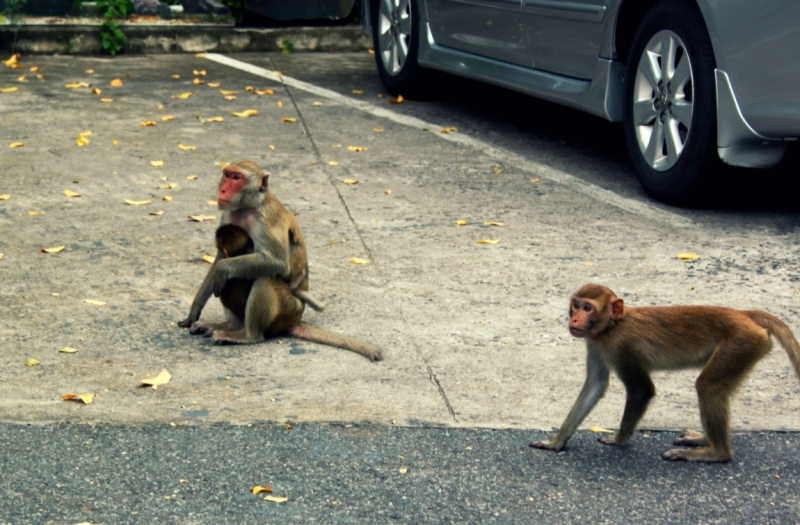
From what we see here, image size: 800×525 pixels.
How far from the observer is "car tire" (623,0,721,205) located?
19.5 ft

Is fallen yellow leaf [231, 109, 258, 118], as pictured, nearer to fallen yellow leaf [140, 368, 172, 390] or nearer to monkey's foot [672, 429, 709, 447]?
fallen yellow leaf [140, 368, 172, 390]

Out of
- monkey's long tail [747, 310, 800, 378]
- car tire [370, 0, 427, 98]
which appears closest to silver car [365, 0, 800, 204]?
car tire [370, 0, 427, 98]

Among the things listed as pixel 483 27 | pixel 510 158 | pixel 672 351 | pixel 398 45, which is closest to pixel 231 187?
pixel 672 351

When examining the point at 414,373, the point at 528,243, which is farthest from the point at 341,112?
the point at 414,373

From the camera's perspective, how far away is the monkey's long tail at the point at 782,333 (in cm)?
347

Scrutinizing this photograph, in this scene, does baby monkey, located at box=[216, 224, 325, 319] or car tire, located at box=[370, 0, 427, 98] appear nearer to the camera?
baby monkey, located at box=[216, 224, 325, 319]

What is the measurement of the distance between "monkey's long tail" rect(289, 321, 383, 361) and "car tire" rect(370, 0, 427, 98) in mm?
4610

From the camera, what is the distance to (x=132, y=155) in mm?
7387

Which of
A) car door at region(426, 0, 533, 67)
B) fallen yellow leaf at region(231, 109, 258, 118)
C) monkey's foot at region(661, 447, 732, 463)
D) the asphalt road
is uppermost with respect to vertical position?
car door at region(426, 0, 533, 67)

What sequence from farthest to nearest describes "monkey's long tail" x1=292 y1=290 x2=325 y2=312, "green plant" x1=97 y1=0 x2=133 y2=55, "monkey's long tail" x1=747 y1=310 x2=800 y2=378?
"green plant" x1=97 y1=0 x2=133 y2=55 → "monkey's long tail" x1=292 y1=290 x2=325 y2=312 → "monkey's long tail" x1=747 y1=310 x2=800 y2=378

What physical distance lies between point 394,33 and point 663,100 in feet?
11.3

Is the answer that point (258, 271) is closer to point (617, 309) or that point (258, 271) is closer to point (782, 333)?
point (617, 309)

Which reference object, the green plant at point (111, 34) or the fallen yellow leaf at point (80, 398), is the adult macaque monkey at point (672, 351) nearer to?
the fallen yellow leaf at point (80, 398)

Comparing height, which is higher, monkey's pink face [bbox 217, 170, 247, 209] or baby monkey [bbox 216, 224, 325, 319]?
monkey's pink face [bbox 217, 170, 247, 209]
